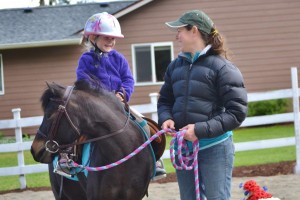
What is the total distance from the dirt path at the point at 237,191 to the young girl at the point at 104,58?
3.24 m

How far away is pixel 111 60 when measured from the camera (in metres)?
5.61

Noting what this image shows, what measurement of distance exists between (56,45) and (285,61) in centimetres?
712

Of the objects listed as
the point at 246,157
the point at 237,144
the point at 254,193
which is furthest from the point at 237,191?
the point at 246,157

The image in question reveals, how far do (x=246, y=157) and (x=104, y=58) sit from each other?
8053mm

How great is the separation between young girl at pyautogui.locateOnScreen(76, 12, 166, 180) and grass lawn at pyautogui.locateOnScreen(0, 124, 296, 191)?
18.3ft

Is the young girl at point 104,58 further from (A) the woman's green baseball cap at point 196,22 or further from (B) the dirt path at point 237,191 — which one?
(B) the dirt path at point 237,191

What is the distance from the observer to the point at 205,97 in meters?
4.30

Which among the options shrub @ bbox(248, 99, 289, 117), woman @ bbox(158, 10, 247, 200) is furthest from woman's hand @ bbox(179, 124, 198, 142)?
shrub @ bbox(248, 99, 289, 117)

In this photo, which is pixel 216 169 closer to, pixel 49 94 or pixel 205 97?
pixel 205 97

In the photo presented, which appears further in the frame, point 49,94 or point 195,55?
point 49,94

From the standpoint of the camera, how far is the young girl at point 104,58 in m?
5.43

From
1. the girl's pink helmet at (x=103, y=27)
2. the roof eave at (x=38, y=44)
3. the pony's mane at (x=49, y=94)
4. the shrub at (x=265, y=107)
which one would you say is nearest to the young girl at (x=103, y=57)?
the girl's pink helmet at (x=103, y=27)

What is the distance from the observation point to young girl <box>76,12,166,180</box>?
17.8ft

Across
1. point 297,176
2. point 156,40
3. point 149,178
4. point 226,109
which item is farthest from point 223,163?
point 156,40
